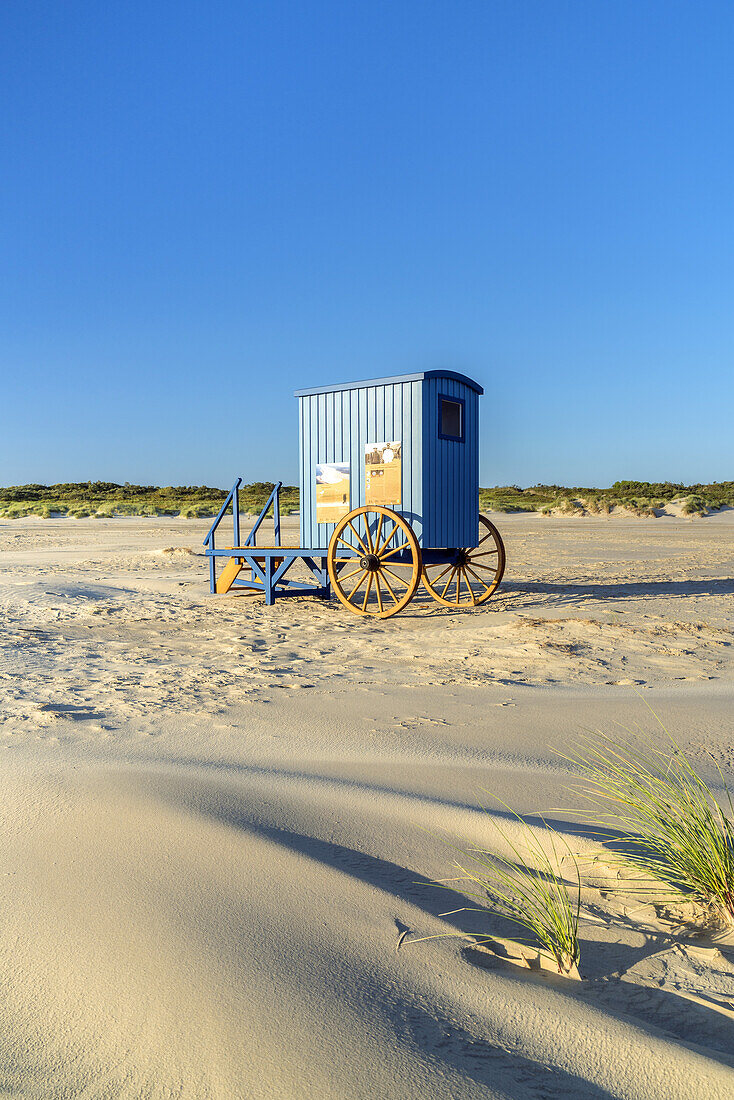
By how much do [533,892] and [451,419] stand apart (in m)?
9.82

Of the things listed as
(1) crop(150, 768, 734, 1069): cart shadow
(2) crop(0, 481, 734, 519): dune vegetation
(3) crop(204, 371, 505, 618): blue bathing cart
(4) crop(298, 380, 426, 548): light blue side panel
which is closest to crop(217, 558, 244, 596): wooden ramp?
(3) crop(204, 371, 505, 618): blue bathing cart

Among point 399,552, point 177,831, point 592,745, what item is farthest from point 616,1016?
point 399,552

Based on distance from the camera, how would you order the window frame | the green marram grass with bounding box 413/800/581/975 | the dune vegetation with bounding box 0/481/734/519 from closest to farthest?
the green marram grass with bounding box 413/800/581/975
the window frame
the dune vegetation with bounding box 0/481/734/519

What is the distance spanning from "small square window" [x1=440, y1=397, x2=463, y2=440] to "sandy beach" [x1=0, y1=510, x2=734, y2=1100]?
4.23 metres

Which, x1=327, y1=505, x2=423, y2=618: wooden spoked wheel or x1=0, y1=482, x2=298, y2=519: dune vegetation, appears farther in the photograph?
x1=0, y1=482, x2=298, y2=519: dune vegetation

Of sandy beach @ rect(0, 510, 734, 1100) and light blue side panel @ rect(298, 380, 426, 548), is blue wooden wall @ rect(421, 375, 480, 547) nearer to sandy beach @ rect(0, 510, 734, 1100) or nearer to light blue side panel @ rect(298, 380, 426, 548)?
light blue side panel @ rect(298, 380, 426, 548)

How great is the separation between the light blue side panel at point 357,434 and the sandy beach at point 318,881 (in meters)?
3.46

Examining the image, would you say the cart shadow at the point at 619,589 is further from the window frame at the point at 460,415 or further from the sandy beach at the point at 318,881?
Answer: the sandy beach at the point at 318,881

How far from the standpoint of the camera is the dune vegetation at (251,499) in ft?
152

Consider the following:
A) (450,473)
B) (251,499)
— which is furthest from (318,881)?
(251,499)

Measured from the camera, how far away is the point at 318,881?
3.16 meters

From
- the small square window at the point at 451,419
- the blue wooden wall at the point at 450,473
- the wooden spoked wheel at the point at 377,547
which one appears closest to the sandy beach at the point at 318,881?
the wooden spoked wheel at the point at 377,547

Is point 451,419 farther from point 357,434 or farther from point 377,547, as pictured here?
point 377,547

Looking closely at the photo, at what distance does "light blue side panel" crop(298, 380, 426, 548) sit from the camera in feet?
37.1
